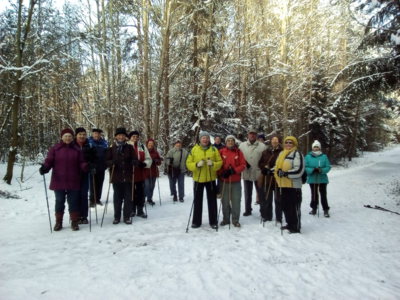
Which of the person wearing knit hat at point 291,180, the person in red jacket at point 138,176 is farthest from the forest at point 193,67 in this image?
the person wearing knit hat at point 291,180

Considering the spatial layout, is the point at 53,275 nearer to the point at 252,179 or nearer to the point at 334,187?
the point at 252,179

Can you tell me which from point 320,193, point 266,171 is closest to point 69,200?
point 266,171

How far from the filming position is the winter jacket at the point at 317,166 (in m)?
7.54

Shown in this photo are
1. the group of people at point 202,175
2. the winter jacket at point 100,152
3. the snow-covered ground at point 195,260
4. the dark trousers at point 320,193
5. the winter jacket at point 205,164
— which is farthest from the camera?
the winter jacket at point 100,152

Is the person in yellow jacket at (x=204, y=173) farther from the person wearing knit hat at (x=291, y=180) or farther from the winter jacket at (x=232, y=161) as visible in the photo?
the person wearing knit hat at (x=291, y=180)

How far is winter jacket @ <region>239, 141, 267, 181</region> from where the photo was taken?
24.5 ft

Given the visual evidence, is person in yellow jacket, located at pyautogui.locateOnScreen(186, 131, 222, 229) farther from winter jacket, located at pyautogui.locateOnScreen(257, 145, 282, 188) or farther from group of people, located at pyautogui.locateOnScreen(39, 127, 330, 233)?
winter jacket, located at pyautogui.locateOnScreen(257, 145, 282, 188)

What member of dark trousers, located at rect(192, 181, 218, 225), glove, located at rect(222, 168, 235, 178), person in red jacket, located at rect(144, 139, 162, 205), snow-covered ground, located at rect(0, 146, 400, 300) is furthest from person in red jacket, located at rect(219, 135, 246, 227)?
person in red jacket, located at rect(144, 139, 162, 205)

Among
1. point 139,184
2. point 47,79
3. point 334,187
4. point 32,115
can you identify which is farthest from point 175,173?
Result: point 32,115

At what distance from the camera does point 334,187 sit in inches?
506

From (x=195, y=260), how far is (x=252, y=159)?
12.2 feet

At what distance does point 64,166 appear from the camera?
5668mm

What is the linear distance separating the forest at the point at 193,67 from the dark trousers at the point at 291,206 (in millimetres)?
6921

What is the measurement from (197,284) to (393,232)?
5167mm
